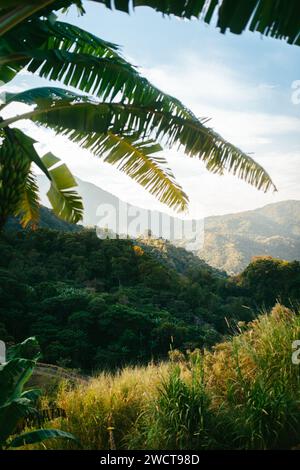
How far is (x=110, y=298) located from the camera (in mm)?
25422

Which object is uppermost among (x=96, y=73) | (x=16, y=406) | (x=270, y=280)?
(x=96, y=73)

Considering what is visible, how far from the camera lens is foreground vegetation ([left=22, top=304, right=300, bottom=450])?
3.91 metres

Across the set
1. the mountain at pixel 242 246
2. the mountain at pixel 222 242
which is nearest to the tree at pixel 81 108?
the mountain at pixel 222 242

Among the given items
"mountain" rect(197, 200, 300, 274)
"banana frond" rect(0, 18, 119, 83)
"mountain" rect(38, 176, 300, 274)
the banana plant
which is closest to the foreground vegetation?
the banana plant

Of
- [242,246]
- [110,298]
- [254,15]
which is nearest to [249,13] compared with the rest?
[254,15]

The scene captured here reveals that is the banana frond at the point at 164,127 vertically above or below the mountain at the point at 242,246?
below

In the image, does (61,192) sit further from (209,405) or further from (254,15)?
(254,15)

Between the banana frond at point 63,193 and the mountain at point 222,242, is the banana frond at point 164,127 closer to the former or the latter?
the banana frond at point 63,193

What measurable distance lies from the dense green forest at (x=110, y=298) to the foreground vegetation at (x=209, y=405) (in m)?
12.8

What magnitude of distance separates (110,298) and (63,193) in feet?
66.6

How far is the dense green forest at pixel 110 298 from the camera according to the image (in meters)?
21.3

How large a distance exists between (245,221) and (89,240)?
563 feet

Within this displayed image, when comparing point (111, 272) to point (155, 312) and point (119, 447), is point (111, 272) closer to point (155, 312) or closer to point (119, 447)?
point (155, 312)
